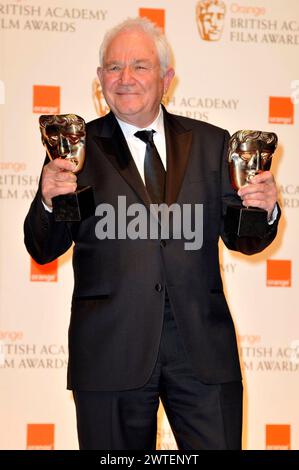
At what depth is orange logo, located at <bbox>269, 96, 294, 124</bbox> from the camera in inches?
168

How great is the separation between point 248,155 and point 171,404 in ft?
2.65

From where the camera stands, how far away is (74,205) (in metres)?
2.32

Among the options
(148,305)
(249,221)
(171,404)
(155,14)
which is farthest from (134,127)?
(155,14)

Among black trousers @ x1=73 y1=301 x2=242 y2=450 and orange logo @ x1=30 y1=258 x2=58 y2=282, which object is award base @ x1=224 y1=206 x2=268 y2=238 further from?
orange logo @ x1=30 y1=258 x2=58 y2=282

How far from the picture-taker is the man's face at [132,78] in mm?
2602

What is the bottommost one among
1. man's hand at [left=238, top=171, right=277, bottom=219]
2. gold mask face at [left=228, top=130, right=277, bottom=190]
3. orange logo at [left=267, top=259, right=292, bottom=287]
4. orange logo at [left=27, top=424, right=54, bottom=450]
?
orange logo at [left=27, top=424, right=54, bottom=450]

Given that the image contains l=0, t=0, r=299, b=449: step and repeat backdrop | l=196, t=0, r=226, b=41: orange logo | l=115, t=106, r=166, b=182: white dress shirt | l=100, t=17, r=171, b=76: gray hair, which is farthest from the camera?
l=196, t=0, r=226, b=41: orange logo

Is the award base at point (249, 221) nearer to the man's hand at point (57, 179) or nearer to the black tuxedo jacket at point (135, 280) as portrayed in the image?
the black tuxedo jacket at point (135, 280)

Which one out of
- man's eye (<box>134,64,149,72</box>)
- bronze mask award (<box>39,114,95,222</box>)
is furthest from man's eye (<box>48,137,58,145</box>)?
man's eye (<box>134,64,149,72</box>)

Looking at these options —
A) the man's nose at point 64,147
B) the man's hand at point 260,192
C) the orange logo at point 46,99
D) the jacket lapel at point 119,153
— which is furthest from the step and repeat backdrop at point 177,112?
the man's hand at point 260,192

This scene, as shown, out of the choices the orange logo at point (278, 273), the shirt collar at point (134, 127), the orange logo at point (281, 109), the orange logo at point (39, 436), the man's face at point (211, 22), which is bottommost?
the orange logo at point (39, 436)

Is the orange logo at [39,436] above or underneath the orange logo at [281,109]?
underneath

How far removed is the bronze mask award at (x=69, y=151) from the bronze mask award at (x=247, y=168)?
0.45 meters

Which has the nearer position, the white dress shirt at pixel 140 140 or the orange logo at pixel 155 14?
the white dress shirt at pixel 140 140
